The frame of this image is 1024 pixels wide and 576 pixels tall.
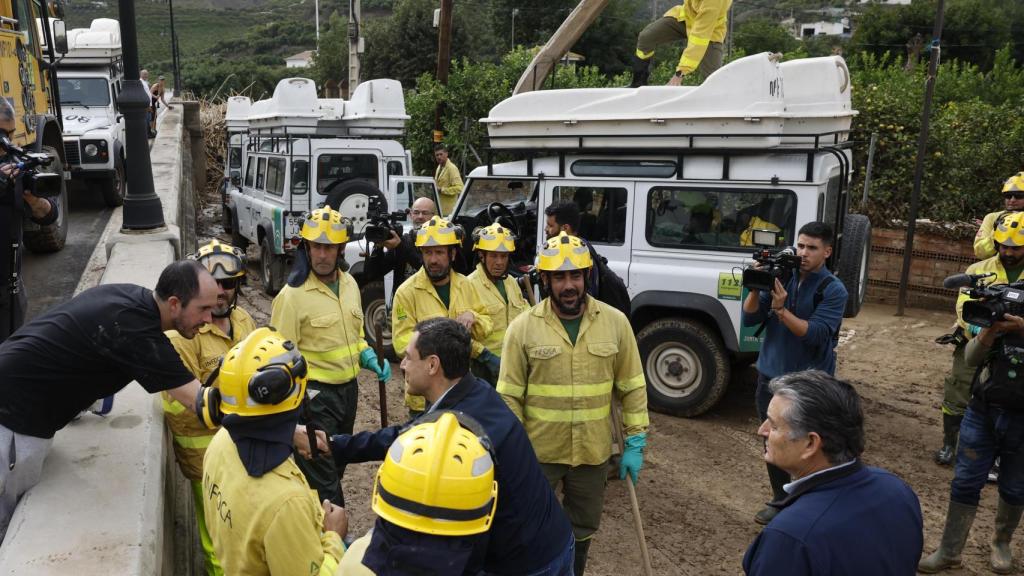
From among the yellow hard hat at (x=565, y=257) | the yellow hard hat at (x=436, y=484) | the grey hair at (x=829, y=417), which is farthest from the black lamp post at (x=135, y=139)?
the grey hair at (x=829, y=417)

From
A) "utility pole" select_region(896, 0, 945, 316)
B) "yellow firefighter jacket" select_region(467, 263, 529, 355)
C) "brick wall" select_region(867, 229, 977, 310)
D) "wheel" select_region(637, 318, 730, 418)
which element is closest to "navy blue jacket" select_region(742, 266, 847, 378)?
"yellow firefighter jacket" select_region(467, 263, 529, 355)

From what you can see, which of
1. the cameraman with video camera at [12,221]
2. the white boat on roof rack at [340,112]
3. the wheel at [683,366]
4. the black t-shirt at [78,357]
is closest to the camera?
the black t-shirt at [78,357]

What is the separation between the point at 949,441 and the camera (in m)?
6.44

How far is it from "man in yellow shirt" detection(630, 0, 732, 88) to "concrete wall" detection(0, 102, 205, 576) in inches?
222

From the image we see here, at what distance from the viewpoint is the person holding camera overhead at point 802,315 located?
487cm

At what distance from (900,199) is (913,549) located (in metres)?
11.5

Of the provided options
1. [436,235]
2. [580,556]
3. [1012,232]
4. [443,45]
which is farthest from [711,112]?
[443,45]

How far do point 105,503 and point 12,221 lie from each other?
3082 millimetres

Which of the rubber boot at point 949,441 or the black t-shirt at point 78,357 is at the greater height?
the black t-shirt at point 78,357

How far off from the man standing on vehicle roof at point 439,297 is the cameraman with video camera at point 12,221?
251 cm

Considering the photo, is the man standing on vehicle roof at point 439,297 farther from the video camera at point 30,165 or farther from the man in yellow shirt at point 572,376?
the video camera at point 30,165

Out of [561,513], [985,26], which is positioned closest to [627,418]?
[561,513]

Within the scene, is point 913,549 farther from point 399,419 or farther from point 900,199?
point 900,199

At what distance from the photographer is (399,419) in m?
7.22
